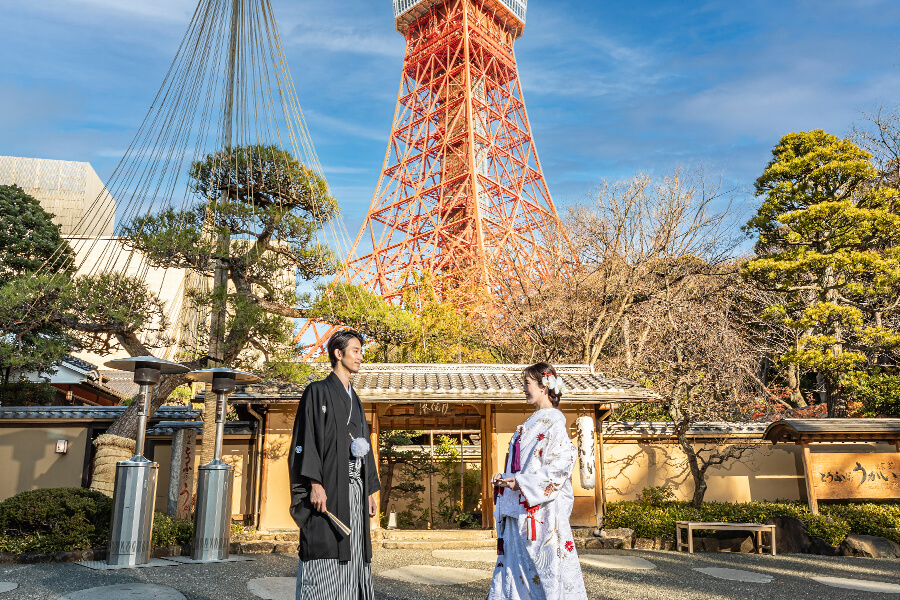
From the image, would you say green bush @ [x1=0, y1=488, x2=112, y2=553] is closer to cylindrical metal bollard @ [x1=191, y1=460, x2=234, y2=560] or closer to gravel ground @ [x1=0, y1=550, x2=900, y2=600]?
gravel ground @ [x1=0, y1=550, x2=900, y2=600]

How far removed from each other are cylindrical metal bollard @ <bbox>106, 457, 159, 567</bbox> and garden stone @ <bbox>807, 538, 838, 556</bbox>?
756 centimetres

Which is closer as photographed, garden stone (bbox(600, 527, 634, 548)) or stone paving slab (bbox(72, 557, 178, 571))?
stone paving slab (bbox(72, 557, 178, 571))

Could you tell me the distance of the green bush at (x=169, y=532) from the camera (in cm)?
599

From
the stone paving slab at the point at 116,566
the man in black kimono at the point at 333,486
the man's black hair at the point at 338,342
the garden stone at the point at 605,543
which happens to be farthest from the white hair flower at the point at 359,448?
the garden stone at the point at 605,543

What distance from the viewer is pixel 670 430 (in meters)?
9.08

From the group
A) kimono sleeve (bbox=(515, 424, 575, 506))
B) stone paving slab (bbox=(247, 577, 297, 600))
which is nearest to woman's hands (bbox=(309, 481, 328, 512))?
kimono sleeve (bbox=(515, 424, 575, 506))

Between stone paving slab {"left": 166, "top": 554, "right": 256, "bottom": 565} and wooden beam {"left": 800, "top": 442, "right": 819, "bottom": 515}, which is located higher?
wooden beam {"left": 800, "top": 442, "right": 819, "bottom": 515}

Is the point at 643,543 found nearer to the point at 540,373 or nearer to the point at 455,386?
the point at 455,386

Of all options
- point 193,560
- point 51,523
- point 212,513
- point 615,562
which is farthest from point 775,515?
point 51,523

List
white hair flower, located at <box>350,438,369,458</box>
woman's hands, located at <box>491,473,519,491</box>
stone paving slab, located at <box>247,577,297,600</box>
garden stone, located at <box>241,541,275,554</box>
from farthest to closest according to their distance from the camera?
garden stone, located at <box>241,541,275,554</box> < stone paving slab, located at <box>247,577,297,600</box> < woman's hands, located at <box>491,473,519,491</box> < white hair flower, located at <box>350,438,369,458</box>

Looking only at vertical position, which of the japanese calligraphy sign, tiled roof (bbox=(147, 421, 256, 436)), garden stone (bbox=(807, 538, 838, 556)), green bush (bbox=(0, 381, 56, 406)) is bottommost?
garden stone (bbox=(807, 538, 838, 556))

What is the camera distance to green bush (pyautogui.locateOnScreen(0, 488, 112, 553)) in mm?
5406

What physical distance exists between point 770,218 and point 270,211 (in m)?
10.6

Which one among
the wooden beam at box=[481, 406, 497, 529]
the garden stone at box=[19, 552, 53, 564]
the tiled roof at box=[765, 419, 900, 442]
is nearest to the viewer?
the garden stone at box=[19, 552, 53, 564]
